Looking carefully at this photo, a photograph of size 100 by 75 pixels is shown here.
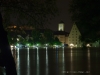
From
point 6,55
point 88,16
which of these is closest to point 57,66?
point 6,55

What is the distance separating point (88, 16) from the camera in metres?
9.62

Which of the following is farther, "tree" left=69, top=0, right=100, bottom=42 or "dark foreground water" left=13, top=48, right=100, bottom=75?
"dark foreground water" left=13, top=48, right=100, bottom=75

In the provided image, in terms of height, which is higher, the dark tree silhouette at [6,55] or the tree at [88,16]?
the tree at [88,16]

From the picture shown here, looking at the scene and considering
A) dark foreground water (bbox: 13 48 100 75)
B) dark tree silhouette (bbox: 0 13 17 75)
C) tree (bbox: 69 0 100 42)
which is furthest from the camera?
dark foreground water (bbox: 13 48 100 75)

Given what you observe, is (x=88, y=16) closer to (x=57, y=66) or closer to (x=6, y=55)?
(x=6, y=55)

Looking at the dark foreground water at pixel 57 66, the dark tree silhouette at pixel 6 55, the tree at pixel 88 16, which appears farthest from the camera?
the dark foreground water at pixel 57 66

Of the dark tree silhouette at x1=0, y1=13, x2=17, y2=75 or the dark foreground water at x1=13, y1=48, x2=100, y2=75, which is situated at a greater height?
the dark tree silhouette at x1=0, y1=13, x2=17, y2=75

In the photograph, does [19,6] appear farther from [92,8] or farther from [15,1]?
[92,8]

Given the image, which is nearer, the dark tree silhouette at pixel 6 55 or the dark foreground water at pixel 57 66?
the dark tree silhouette at pixel 6 55

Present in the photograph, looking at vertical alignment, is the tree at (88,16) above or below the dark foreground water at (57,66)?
above

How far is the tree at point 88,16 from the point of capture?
9367 millimetres

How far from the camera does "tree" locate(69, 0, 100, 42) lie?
9367mm

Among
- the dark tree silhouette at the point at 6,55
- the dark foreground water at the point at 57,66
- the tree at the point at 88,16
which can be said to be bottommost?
the dark foreground water at the point at 57,66

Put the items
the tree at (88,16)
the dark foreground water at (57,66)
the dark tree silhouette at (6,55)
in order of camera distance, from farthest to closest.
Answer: the dark foreground water at (57,66) < the dark tree silhouette at (6,55) < the tree at (88,16)
